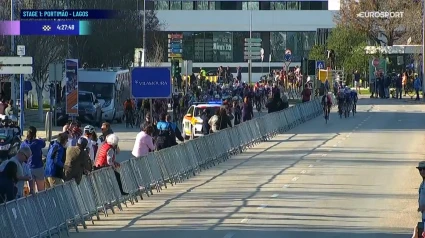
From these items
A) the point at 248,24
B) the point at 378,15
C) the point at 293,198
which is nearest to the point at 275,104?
the point at 293,198

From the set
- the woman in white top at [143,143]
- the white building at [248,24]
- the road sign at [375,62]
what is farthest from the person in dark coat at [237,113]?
the white building at [248,24]

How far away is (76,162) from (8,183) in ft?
9.89

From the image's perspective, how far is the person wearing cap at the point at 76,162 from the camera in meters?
20.5

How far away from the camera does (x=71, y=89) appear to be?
42469 mm

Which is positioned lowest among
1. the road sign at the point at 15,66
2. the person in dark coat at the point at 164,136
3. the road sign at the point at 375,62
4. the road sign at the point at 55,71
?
the person in dark coat at the point at 164,136

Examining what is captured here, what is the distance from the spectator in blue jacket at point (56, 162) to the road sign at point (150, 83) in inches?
402

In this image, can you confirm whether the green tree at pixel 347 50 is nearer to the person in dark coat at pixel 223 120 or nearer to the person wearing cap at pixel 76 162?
the person in dark coat at pixel 223 120

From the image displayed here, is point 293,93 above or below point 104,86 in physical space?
below

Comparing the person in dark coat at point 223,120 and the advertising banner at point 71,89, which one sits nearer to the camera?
the person in dark coat at point 223,120

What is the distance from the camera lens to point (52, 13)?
4066 cm

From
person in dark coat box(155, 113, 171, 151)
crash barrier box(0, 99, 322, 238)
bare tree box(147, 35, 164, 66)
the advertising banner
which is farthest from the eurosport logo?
person in dark coat box(155, 113, 171, 151)

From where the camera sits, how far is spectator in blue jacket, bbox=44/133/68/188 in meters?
21.4

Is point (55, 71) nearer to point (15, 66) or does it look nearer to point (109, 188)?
point (15, 66)

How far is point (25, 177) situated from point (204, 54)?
103101mm
